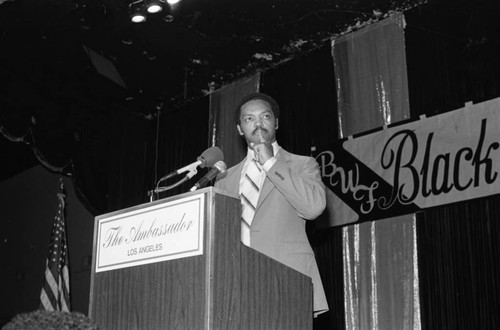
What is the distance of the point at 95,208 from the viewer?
23.2 ft

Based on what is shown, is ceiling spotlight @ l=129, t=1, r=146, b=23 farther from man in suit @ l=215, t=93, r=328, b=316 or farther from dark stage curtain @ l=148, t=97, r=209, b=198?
man in suit @ l=215, t=93, r=328, b=316

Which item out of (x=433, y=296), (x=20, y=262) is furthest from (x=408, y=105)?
(x=20, y=262)

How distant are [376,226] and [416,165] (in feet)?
1.84

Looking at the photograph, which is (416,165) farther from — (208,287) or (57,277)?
(57,277)

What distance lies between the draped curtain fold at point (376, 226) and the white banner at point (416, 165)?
13 cm

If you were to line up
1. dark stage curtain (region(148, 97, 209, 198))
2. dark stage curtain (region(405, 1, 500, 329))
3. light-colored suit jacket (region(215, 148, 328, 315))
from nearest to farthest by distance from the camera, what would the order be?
light-colored suit jacket (region(215, 148, 328, 315))
dark stage curtain (region(405, 1, 500, 329))
dark stage curtain (region(148, 97, 209, 198))

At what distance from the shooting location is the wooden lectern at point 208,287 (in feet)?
6.40

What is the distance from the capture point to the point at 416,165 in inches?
202

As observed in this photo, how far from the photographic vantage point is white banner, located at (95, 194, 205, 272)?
203 centimetres

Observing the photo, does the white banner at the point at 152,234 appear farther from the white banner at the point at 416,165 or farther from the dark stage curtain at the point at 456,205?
the white banner at the point at 416,165

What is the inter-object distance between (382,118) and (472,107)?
78cm

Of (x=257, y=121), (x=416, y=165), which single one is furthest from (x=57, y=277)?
(x=257, y=121)

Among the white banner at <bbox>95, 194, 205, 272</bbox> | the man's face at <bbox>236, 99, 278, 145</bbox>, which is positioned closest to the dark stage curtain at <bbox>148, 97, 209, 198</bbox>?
the man's face at <bbox>236, 99, 278, 145</bbox>

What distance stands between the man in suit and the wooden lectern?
0.33 m
